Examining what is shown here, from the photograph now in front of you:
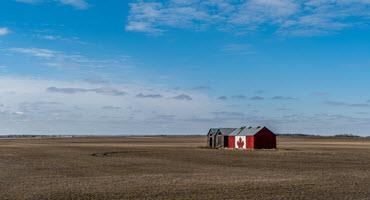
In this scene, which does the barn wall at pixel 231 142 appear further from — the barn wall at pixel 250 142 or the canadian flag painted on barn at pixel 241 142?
the barn wall at pixel 250 142

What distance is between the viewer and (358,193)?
21438 millimetres

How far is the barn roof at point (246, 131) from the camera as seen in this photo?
74.6m

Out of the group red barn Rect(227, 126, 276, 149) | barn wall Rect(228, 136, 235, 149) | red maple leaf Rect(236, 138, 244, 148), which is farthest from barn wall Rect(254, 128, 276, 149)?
barn wall Rect(228, 136, 235, 149)

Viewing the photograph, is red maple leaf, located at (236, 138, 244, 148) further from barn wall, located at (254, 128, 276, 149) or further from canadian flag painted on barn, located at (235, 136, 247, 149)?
barn wall, located at (254, 128, 276, 149)

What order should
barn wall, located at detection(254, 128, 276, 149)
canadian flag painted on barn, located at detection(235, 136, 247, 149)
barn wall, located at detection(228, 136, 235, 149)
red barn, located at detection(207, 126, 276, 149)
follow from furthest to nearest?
barn wall, located at detection(228, 136, 235, 149), canadian flag painted on barn, located at detection(235, 136, 247, 149), red barn, located at detection(207, 126, 276, 149), barn wall, located at detection(254, 128, 276, 149)

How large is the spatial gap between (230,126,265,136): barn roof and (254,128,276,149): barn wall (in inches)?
→ 26.1

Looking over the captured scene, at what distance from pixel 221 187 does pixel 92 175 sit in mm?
9561

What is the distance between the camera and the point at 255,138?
73375 millimetres

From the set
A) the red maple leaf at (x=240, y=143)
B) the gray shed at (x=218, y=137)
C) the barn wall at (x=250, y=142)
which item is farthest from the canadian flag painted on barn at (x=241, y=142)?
the gray shed at (x=218, y=137)

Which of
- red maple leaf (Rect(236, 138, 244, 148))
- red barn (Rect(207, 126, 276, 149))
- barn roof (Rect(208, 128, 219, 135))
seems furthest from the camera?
barn roof (Rect(208, 128, 219, 135))

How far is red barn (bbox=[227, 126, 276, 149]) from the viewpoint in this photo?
73562 millimetres

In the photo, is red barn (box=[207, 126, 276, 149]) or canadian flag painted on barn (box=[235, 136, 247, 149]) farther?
canadian flag painted on barn (box=[235, 136, 247, 149])

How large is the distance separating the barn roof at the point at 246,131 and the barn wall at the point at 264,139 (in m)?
0.66

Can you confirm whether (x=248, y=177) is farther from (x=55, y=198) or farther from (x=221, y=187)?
(x=55, y=198)
